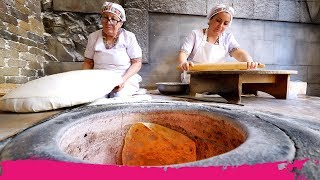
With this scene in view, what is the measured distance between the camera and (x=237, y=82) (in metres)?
2.54

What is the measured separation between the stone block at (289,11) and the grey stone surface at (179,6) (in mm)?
2021

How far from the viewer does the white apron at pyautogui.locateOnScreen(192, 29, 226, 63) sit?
12.8 feet

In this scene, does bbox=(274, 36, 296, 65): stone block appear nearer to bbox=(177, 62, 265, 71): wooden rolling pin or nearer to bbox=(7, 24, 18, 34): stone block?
bbox=(177, 62, 265, 71): wooden rolling pin

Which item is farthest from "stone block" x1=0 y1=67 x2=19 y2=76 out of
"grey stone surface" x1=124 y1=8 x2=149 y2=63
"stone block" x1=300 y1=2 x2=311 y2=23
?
"stone block" x1=300 y1=2 x2=311 y2=23

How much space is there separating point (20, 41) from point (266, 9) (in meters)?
5.65

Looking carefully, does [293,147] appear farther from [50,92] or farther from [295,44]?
[295,44]

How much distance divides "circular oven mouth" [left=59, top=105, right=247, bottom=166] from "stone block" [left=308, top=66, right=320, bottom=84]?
5.50 metres

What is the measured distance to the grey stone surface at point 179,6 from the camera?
5.25 metres

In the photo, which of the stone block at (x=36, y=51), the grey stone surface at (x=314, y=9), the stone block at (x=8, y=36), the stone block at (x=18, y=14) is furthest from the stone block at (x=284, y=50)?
the stone block at (x=8, y=36)

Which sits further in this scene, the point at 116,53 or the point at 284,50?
the point at 284,50

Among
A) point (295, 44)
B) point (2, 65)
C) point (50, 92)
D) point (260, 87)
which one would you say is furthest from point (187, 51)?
point (295, 44)

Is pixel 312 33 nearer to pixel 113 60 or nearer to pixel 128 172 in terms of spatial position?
pixel 113 60

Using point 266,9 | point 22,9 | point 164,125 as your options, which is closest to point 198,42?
point 164,125

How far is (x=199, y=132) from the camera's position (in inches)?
74.3
